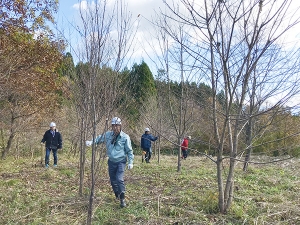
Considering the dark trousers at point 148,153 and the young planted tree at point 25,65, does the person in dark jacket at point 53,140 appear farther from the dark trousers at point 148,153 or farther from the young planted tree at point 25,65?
the dark trousers at point 148,153

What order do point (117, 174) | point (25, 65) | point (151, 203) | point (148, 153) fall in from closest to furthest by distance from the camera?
1. point (151, 203)
2. point (117, 174)
3. point (25, 65)
4. point (148, 153)

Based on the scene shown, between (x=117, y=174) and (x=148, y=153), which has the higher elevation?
(x=148, y=153)

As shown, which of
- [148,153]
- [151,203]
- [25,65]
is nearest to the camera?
[151,203]

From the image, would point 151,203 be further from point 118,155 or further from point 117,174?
point 118,155

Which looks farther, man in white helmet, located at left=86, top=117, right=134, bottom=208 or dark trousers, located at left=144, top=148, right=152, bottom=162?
dark trousers, located at left=144, top=148, right=152, bottom=162

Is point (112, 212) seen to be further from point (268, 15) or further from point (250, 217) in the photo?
point (268, 15)

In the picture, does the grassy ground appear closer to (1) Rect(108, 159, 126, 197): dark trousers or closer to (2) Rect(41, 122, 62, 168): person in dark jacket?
(1) Rect(108, 159, 126, 197): dark trousers

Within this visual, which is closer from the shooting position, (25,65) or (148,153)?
(25,65)

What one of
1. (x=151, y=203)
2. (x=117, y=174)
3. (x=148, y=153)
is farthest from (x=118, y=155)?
(x=148, y=153)

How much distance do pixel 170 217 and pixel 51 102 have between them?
875 centimetres

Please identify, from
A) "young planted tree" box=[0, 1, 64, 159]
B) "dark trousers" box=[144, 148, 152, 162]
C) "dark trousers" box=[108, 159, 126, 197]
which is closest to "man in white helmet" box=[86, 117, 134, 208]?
"dark trousers" box=[108, 159, 126, 197]

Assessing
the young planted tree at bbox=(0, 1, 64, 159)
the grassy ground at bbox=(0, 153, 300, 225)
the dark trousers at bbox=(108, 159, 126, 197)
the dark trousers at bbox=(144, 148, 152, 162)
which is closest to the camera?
the grassy ground at bbox=(0, 153, 300, 225)

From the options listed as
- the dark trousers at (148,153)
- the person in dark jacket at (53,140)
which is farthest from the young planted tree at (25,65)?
the dark trousers at (148,153)

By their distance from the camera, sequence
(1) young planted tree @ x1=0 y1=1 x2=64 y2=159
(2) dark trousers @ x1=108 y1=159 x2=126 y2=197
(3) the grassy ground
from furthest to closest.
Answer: (1) young planted tree @ x1=0 y1=1 x2=64 y2=159, (2) dark trousers @ x1=108 y1=159 x2=126 y2=197, (3) the grassy ground
